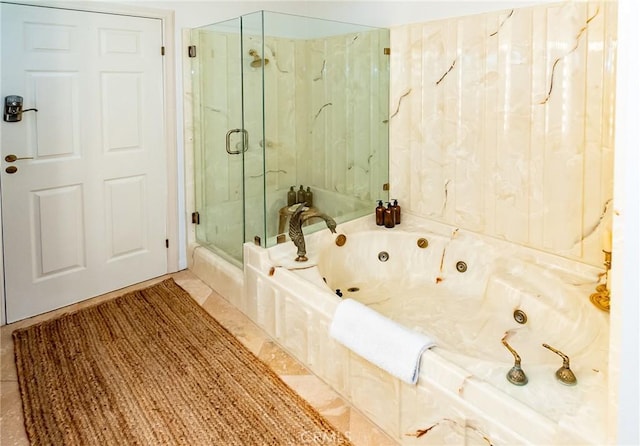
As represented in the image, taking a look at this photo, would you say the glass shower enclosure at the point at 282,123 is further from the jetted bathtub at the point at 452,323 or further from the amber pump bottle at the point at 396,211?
the jetted bathtub at the point at 452,323

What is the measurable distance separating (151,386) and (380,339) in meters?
1.12

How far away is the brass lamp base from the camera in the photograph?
2.07 meters

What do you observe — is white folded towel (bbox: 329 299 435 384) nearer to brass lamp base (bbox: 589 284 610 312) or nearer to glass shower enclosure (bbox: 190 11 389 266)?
brass lamp base (bbox: 589 284 610 312)

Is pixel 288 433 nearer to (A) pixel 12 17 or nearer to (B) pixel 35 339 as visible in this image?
(B) pixel 35 339

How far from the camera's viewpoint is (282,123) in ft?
10.6

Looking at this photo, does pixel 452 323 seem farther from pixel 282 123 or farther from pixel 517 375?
pixel 282 123

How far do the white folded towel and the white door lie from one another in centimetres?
188

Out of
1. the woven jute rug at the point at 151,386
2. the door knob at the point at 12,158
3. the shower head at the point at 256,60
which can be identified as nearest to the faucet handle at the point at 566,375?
the woven jute rug at the point at 151,386

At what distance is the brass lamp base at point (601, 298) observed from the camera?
2.07 metres

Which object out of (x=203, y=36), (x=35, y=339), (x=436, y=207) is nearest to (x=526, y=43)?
(x=436, y=207)

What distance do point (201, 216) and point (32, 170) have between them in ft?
3.72

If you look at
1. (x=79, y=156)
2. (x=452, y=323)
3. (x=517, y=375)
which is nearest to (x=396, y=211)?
(x=452, y=323)

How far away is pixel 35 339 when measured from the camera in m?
2.61

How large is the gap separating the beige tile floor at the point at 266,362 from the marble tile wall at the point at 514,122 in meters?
1.36
